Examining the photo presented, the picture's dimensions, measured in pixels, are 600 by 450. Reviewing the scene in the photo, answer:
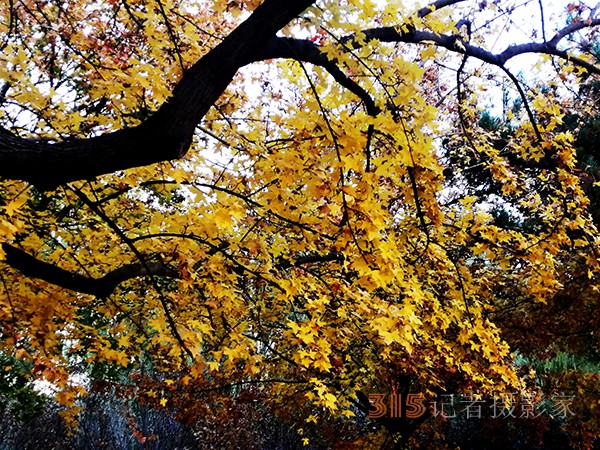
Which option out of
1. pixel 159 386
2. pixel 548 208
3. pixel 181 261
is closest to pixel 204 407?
pixel 159 386

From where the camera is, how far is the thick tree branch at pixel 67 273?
3.05 metres

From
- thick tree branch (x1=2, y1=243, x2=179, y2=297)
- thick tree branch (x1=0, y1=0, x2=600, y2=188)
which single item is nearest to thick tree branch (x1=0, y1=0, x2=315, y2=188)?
thick tree branch (x1=0, y1=0, x2=600, y2=188)

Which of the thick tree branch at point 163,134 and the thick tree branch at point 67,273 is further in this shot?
the thick tree branch at point 67,273

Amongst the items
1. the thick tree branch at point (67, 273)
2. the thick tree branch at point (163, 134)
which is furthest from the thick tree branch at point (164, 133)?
the thick tree branch at point (67, 273)

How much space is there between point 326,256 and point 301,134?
1.97 metres

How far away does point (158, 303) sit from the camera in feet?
13.2

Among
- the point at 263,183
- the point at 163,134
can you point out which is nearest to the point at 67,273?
the point at 263,183

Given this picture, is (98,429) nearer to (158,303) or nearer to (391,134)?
(158,303)

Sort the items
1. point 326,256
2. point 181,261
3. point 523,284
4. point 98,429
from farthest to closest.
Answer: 1. point 98,429
2. point 523,284
3. point 326,256
4. point 181,261

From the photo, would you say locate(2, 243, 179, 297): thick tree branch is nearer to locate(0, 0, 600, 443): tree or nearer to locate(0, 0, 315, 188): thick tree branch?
locate(0, 0, 600, 443): tree

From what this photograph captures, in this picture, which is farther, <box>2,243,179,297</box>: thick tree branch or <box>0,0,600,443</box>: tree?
<box>2,243,179,297</box>: thick tree branch

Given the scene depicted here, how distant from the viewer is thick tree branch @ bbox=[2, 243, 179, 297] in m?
3.05

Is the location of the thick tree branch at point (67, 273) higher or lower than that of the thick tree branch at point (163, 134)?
lower

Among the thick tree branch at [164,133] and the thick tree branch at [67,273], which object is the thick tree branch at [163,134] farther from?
the thick tree branch at [67,273]
